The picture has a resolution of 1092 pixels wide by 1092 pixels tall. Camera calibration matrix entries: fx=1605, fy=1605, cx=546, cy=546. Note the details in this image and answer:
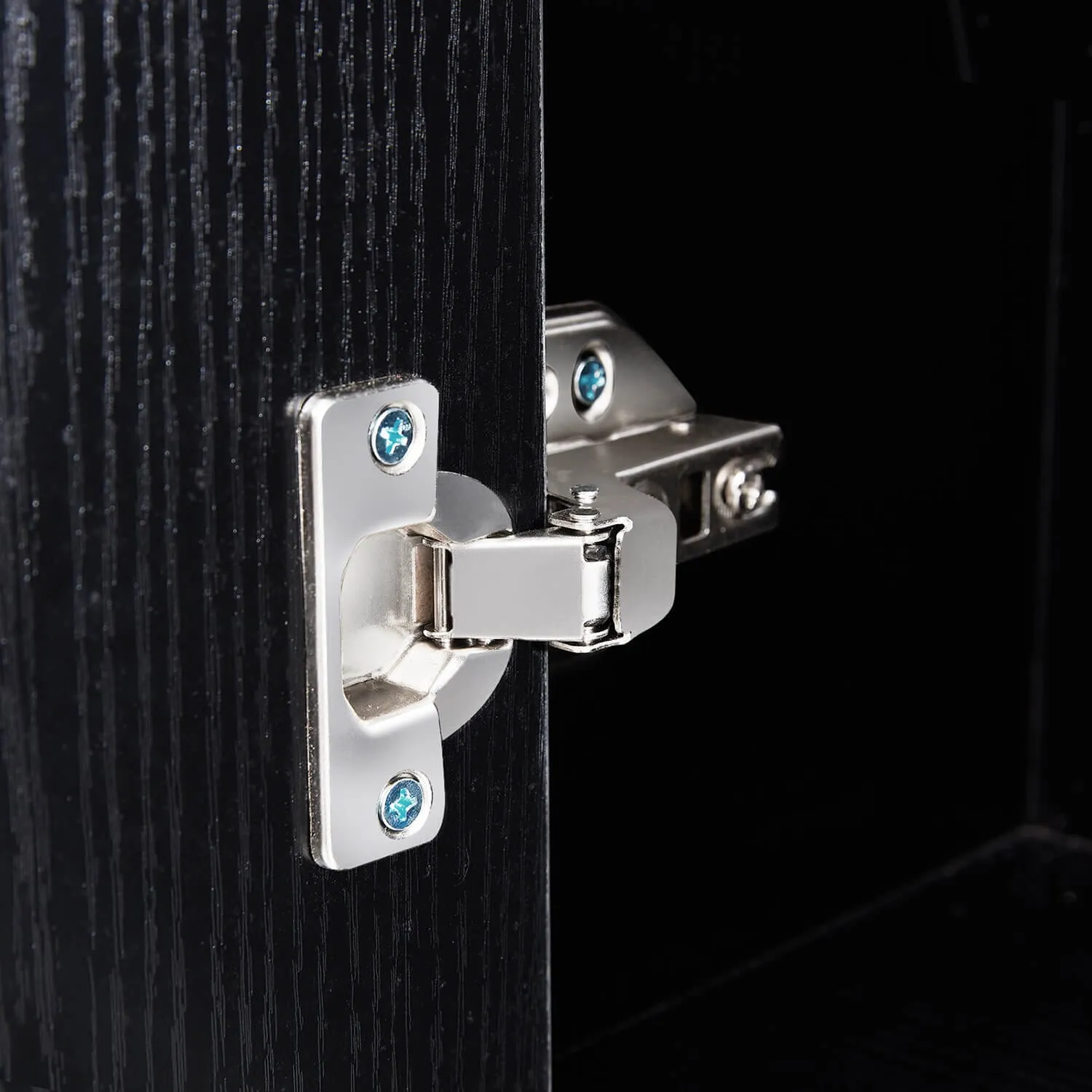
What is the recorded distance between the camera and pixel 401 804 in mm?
333

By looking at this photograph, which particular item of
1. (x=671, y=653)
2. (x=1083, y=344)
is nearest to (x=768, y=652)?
(x=671, y=653)

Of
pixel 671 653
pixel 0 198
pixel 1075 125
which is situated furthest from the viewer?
pixel 1075 125

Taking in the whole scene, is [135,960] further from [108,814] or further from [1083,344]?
[1083,344]

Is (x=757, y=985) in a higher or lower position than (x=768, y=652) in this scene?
lower

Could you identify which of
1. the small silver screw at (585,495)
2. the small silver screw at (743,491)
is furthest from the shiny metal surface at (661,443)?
the small silver screw at (585,495)

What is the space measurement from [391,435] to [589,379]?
0.23 metres

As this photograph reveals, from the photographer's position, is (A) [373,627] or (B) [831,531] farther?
(B) [831,531]

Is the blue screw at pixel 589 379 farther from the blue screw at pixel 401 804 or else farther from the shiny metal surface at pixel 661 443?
the blue screw at pixel 401 804

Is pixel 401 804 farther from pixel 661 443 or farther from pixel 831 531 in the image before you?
pixel 831 531

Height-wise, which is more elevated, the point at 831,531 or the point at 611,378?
the point at 611,378

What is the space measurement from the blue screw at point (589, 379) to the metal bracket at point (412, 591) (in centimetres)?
14

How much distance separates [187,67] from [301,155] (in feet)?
0.09

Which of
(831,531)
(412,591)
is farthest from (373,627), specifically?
(831,531)

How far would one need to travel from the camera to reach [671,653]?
2.31 feet
